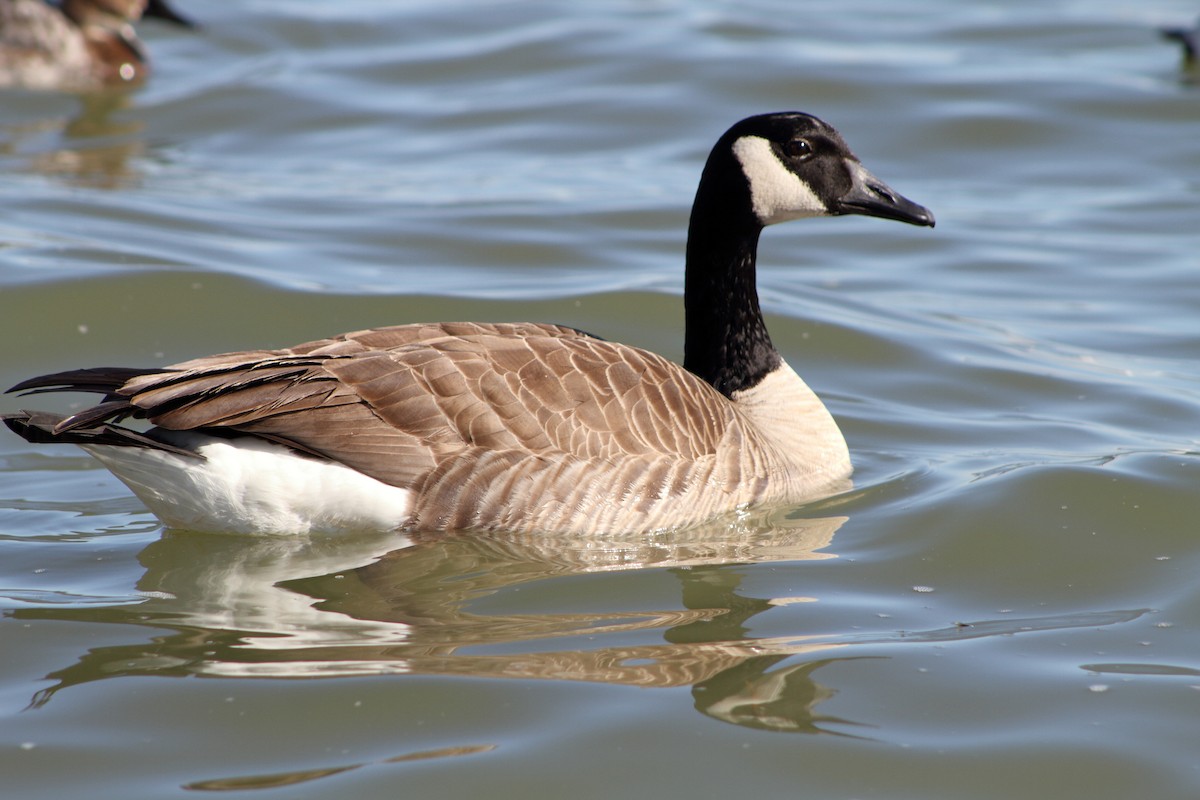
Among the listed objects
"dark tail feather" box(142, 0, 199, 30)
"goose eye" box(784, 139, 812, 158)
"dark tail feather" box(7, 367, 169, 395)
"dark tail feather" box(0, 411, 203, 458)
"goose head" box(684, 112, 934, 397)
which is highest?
"dark tail feather" box(142, 0, 199, 30)

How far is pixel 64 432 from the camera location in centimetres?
542

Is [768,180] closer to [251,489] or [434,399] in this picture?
[434,399]

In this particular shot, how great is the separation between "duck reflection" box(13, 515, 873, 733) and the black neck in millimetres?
930

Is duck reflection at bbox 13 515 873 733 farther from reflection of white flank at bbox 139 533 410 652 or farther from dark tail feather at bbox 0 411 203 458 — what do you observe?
dark tail feather at bbox 0 411 203 458

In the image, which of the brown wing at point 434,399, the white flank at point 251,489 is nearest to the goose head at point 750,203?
the brown wing at point 434,399

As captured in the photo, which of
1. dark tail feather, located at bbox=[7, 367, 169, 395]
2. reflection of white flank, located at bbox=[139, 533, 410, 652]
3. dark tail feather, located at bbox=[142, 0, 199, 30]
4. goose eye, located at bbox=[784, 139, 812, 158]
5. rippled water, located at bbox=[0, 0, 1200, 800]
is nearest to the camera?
rippled water, located at bbox=[0, 0, 1200, 800]

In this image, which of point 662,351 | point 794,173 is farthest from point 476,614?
point 662,351

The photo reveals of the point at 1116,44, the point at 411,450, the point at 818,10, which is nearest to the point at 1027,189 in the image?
the point at 1116,44

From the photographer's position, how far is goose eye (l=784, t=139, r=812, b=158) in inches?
276

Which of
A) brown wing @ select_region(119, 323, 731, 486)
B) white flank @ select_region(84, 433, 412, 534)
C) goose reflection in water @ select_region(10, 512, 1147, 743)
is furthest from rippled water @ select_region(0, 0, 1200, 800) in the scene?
brown wing @ select_region(119, 323, 731, 486)

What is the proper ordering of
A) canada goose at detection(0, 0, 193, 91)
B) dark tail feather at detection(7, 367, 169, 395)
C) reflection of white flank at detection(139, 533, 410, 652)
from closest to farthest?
1. reflection of white flank at detection(139, 533, 410, 652)
2. dark tail feather at detection(7, 367, 169, 395)
3. canada goose at detection(0, 0, 193, 91)

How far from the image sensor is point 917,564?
6.30m

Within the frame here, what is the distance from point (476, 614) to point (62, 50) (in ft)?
42.0

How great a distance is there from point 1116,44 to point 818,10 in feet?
13.2
